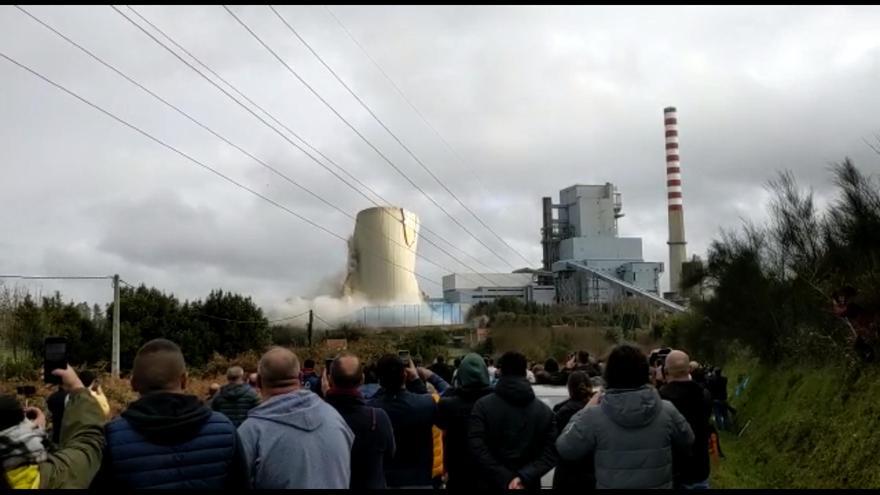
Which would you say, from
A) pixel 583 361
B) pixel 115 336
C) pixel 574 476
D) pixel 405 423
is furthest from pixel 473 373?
pixel 115 336

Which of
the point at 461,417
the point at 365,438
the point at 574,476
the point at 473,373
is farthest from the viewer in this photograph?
the point at 473,373

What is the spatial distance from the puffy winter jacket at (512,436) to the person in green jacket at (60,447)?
8.23 feet

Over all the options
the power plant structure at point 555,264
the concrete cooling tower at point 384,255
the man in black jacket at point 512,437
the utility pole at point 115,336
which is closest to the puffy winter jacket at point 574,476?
the man in black jacket at point 512,437

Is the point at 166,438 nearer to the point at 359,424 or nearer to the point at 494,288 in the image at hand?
the point at 359,424

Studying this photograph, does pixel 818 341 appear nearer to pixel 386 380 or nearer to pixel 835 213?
pixel 835 213

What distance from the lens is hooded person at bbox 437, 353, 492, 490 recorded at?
5.41 meters

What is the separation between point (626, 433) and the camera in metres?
4.38

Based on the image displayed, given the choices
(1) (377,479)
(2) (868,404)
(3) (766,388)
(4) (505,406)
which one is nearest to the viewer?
(1) (377,479)

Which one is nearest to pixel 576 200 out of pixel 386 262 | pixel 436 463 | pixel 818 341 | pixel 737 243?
pixel 386 262

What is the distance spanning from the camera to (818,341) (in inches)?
603

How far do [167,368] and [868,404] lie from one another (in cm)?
1045

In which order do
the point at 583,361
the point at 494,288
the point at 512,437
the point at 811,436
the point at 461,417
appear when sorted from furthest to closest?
the point at 494,288 → the point at 811,436 → the point at 583,361 → the point at 461,417 → the point at 512,437

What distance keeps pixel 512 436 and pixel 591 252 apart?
7664 centimetres

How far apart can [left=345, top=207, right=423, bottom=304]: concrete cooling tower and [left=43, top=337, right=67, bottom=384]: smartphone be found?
74.6 m
